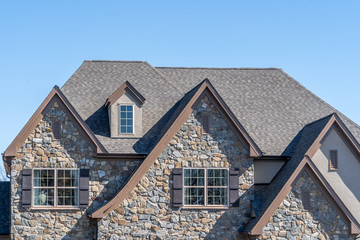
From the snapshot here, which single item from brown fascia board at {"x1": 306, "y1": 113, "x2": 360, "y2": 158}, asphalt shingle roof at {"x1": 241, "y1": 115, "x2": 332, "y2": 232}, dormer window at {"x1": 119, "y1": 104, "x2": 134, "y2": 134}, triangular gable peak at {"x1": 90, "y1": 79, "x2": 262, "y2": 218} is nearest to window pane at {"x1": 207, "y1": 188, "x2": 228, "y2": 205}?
asphalt shingle roof at {"x1": 241, "y1": 115, "x2": 332, "y2": 232}

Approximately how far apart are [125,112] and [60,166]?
12.4 feet

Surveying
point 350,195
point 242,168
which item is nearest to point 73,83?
point 242,168

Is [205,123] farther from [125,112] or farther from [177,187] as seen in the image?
[125,112]

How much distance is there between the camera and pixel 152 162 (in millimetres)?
24953

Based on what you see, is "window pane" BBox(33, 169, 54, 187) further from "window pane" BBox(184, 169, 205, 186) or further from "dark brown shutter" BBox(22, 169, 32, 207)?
"window pane" BBox(184, 169, 205, 186)

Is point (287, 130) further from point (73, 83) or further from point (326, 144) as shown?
point (73, 83)

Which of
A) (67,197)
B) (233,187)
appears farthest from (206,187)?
(67,197)

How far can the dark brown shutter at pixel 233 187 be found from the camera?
25422 millimetres

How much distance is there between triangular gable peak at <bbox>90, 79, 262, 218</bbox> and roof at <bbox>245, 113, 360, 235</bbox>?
153cm

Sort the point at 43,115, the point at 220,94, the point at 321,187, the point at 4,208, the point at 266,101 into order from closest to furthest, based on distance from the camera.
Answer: the point at 321,187 → the point at 43,115 → the point at 4,208 → the point at 220,94 → the point at 266,101

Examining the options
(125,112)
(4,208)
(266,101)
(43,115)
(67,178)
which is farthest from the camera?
(266,101)

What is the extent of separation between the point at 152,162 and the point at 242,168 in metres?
3.80

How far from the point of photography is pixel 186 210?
989 inches

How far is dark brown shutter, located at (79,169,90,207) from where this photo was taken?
2522 centimetres
